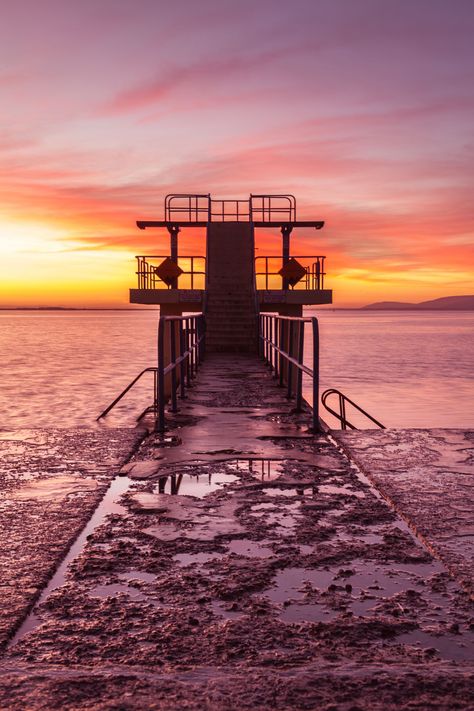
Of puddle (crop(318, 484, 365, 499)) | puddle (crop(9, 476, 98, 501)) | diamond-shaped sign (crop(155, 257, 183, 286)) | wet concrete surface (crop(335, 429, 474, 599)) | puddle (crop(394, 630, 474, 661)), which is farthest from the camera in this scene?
diamond-shaped sign (crop(155, 257, 183, 286))

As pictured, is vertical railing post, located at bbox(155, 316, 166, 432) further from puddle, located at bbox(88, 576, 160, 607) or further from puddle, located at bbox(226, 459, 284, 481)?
puddle, located at bbox(88, 576, 160, 607)

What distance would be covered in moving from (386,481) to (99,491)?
5.92ft

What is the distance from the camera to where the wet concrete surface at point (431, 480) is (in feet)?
10.9

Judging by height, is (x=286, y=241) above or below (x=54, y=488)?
above

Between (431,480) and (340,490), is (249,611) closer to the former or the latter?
(340,490)

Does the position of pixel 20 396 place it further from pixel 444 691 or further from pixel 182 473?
pixel 444 691

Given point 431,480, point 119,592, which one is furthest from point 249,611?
point 431,480

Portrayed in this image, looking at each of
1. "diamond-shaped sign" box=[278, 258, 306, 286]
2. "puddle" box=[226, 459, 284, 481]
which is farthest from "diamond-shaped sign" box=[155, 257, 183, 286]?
"puddle" box=[226, 459, 284, 481]

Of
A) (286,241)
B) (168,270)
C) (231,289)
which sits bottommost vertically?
(231,289)

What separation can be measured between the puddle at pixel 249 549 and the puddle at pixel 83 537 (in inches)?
28.6

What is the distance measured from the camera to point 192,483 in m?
4.55

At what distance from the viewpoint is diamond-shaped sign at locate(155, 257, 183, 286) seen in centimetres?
2284

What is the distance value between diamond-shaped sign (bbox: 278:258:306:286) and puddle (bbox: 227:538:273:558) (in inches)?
795

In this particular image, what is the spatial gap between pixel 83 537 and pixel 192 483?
115cm
